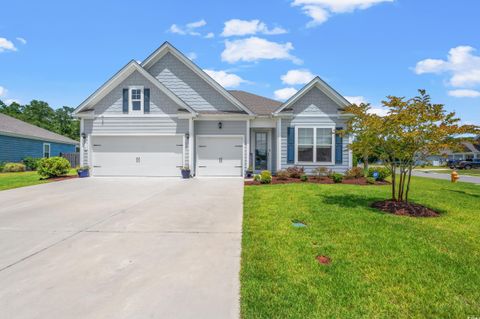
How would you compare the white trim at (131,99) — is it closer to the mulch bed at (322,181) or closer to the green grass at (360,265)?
the mulch bed at (322,181)

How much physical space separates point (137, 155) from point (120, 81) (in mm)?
4067

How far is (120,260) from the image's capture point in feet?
12.5

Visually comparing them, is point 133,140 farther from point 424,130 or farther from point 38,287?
point 424,130

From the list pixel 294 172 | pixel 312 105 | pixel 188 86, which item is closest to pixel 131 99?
pixel 188 86

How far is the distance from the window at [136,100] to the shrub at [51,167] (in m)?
4.73

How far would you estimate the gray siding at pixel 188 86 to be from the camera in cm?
1495

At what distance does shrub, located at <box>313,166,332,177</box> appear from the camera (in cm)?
1330

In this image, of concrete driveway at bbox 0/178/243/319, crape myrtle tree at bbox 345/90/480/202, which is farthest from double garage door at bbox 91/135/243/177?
crape myrtle tree at bbox 345/90/480/202

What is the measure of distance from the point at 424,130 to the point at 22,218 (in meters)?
10.0

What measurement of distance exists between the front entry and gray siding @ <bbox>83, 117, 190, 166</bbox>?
4.34 metres

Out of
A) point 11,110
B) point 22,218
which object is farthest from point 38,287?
point 11,110

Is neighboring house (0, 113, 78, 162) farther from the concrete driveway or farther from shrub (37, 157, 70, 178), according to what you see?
the concrete driveway

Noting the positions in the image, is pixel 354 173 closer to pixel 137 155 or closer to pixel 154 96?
pixel 154 96

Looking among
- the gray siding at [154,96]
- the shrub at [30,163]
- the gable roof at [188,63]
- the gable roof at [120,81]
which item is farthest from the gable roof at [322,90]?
the shrub at [30,163]
